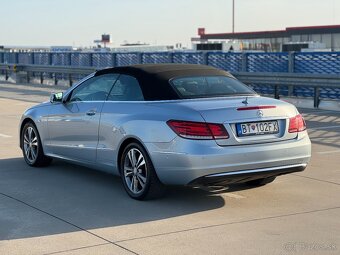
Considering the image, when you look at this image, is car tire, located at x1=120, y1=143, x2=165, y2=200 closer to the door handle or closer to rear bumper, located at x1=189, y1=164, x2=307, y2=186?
rear bumper, located at x1=189, y1=164, x2=307, y2=186

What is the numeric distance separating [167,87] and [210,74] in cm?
76

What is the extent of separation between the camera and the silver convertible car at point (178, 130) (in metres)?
6.14

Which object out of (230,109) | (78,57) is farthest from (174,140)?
(78,57)

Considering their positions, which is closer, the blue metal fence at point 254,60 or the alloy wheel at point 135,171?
the alloy wheel at point 135,171

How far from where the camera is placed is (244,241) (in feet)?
17.2

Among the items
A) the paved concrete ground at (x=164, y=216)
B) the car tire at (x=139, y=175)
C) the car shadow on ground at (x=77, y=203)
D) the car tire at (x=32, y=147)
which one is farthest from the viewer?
the car tire at (x=32, y=147)

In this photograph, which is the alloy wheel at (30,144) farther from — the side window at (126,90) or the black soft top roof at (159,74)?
the side window at (126,90)

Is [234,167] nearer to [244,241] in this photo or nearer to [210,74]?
[244,241]

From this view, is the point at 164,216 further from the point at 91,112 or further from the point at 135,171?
the point at 91,112

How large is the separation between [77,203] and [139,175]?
72 cm

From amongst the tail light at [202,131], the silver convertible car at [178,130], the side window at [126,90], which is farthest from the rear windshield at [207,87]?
the tail light at [202,131]

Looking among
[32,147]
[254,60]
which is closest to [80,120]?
[32,147]

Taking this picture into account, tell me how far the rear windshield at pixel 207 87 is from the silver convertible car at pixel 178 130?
0.5 inches

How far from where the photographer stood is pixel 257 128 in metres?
6.32
